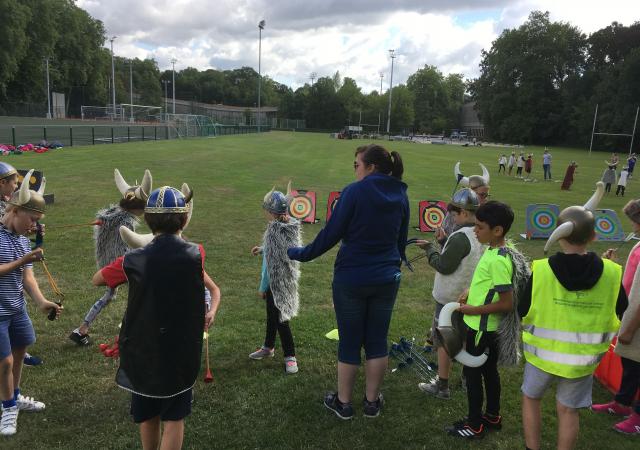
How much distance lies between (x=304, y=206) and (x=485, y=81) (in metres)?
84.7

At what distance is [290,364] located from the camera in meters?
4.82

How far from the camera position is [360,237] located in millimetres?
3682

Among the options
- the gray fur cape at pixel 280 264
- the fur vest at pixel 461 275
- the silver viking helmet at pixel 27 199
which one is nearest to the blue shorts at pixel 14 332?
the silver viking helmet at pixel 27 199

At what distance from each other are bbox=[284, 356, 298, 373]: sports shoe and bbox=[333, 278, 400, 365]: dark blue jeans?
995mm

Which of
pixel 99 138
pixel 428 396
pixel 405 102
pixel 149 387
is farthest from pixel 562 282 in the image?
pixel 405 102

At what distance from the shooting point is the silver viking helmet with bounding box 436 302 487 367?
3279 millimetres

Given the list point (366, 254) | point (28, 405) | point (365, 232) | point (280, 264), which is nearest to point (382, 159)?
point (365, 232)

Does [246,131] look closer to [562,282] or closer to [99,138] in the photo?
[99,138]

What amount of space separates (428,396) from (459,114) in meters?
125

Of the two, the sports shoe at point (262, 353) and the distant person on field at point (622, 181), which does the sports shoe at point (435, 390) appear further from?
the distant person on field at point (622, 181)

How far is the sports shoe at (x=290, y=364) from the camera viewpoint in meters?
4.80

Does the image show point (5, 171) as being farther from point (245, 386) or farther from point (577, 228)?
point (577, 228)

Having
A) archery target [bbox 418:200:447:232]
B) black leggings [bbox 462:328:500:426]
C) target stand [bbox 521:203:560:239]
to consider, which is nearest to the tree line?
archery target [bbox 418:200:447:232]

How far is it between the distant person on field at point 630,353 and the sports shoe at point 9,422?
4789 mm
